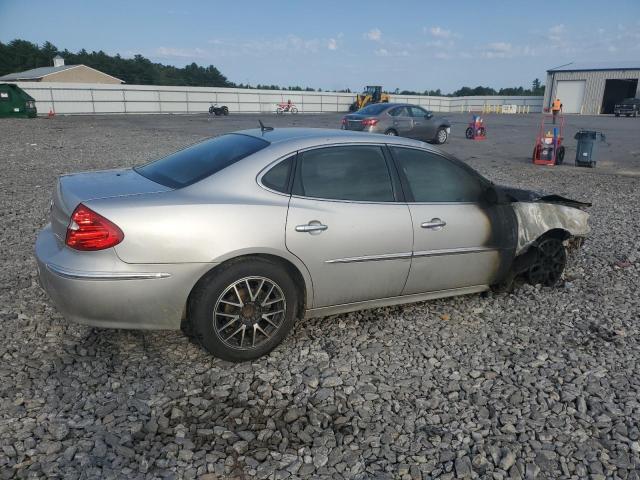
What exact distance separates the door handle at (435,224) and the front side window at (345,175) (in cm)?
33

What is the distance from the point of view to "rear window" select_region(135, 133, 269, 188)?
3.51 meters

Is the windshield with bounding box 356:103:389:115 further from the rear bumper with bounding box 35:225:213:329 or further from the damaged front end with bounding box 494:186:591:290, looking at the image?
the rear bumper with bounding box 35:225:213:329

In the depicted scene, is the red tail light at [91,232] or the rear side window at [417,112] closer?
the red tail light at [91,232]

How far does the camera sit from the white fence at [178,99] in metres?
38.9

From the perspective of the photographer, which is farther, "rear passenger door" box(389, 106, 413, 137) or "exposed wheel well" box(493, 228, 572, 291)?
"rear passenger door" box(389, 106, 413, 137)

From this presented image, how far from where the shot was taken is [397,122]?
18969mm

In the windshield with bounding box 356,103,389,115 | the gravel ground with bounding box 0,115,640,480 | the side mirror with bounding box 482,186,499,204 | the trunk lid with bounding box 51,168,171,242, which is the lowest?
the gravel ground with bounding box 0,115,640,480

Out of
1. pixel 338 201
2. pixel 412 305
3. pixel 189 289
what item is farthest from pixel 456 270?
pixel 189 289

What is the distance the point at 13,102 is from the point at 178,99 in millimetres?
18113

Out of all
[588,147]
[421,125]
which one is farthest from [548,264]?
[421,125]

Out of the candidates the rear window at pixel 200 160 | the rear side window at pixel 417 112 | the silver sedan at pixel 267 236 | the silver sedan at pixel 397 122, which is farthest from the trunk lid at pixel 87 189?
the rear side window at pixel 417 112

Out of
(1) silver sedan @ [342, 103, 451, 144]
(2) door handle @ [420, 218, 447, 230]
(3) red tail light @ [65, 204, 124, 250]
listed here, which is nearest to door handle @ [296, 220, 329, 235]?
(2) door handle @ [420, 218, 447, 230]

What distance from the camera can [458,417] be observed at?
296cm

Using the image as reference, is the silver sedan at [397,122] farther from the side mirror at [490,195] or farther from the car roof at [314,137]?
the car roof at [314,137]
